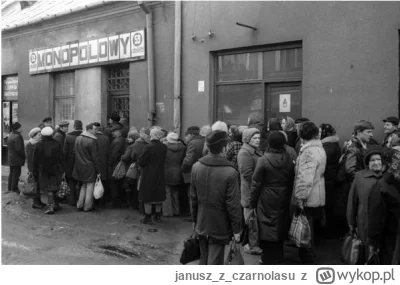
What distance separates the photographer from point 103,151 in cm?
901

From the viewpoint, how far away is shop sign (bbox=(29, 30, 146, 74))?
10.7m

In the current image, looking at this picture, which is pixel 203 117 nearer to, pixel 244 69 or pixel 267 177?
pixel 244 69

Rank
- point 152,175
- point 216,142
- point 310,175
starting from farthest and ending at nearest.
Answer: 1. point 152,175
2. point 310,175
3. point 216,142

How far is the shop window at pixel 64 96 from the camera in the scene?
12945 mm

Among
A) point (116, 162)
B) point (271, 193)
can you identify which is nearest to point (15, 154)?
point (116, 162)

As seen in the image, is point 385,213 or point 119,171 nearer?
point 385,213

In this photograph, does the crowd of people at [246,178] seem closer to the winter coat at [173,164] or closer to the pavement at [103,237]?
the winter coat at [173,164]

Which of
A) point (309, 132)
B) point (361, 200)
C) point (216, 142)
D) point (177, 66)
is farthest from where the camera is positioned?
point (177, 66)

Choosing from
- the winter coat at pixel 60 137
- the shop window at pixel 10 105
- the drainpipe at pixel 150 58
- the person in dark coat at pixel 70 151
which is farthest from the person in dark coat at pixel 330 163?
the shop window at pixel 10 105

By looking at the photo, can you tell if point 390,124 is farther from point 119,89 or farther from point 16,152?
point 16,152

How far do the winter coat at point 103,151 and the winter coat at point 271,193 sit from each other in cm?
460

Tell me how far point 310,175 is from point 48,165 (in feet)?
17.7

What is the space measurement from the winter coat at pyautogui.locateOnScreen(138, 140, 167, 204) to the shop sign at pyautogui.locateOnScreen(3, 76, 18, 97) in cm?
947

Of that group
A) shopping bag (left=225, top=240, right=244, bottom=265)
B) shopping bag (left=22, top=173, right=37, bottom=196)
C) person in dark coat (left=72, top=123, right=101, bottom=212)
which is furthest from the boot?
shopping bag (left=225, top=240, right=244, bottom=265)
